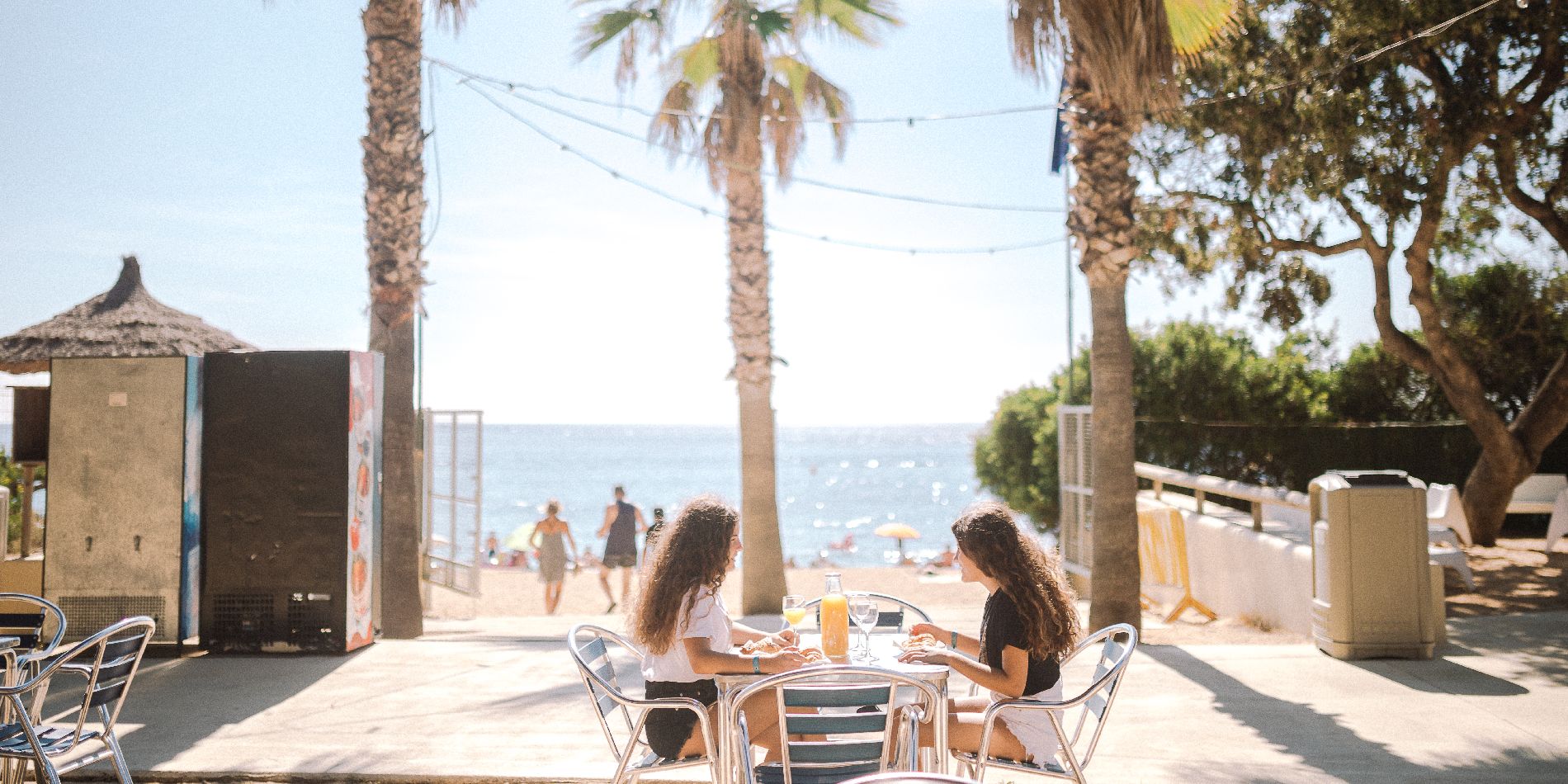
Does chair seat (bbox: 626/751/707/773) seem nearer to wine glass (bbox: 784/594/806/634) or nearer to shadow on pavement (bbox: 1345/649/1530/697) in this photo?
wine glass (bbox: 784/594/806/634)

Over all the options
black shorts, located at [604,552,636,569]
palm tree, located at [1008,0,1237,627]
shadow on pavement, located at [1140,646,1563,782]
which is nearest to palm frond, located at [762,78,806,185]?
palm tree, located at [1008,0,1237,627]

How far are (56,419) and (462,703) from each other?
12.5ft

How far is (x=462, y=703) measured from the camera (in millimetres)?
6043

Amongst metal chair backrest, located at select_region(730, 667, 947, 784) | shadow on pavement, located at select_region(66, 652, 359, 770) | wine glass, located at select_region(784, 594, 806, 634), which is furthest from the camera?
shadow on pavement, located at select_region(66, 652, 359, 770)

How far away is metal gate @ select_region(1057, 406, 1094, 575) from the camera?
1262 cm

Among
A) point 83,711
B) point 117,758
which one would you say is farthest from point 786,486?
point 83,711

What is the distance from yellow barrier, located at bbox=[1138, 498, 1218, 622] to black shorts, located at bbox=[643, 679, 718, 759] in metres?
8.46

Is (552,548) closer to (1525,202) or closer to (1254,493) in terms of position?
(1254,493)

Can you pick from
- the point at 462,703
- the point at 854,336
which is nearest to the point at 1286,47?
the point at 462,703

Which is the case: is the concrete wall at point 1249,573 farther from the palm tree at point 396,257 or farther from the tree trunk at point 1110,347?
the palm tree at point 396,257

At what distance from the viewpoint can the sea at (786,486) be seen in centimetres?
5934

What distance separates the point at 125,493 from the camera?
24.7 feet

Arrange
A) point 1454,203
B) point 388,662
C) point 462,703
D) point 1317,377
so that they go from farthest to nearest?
1. point 1317,377
2. point 1454,203
3. point 388,662
4. point 462,703

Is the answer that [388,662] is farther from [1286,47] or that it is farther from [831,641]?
[1286,47]
